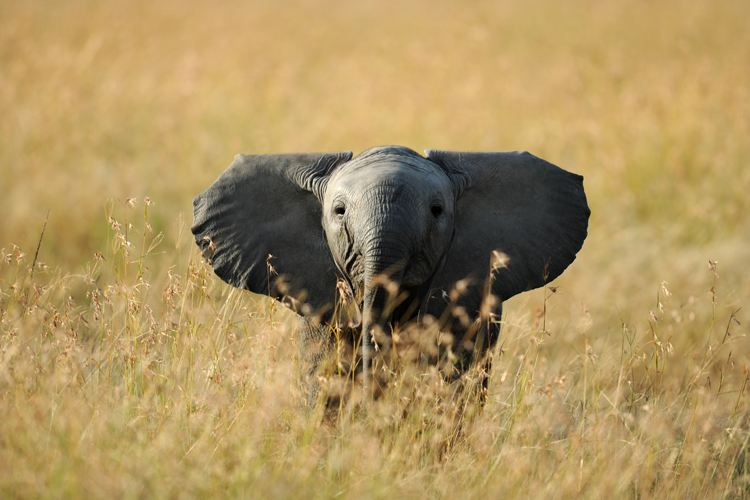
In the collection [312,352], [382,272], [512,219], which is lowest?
[312,352]

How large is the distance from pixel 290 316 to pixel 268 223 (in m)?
0.70

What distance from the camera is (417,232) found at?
13.4 feet

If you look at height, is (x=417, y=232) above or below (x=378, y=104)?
below

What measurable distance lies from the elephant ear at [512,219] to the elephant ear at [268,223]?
517 millimetres

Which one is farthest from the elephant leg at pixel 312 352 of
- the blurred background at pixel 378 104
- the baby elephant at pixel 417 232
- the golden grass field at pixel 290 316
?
the blurred background at pixel 378 104

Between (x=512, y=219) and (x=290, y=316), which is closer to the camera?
(x=512, y=219)

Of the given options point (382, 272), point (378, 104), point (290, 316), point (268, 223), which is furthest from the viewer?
point (378, 104)

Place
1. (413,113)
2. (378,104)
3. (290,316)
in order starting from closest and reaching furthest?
(290,316) → (413,113) → (378,104)

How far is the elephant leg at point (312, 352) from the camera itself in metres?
4.64

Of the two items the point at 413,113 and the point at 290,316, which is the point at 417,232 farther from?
the point at 413,113

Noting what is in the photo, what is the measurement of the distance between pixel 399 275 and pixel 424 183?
42 cm

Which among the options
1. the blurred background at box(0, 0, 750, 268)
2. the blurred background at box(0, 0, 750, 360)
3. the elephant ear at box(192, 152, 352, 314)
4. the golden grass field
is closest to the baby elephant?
the elephant ear at box(192, 152, 352, 314)

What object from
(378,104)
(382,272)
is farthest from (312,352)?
(378,104)

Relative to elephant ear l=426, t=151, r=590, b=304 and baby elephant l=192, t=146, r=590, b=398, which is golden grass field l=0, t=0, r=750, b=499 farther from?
elephant ear l=426, t=151, r=590, b=304
